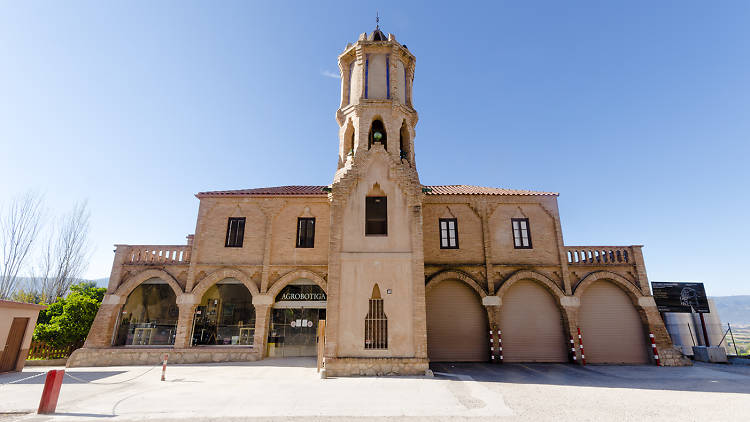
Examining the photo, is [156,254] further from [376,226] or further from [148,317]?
[376,226]

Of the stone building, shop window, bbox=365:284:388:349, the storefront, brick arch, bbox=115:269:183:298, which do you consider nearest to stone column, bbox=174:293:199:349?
the stone building

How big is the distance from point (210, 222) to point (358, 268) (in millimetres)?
10201

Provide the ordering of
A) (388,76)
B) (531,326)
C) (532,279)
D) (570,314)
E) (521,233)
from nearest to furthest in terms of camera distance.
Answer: (388,76), (570,314), (531,326), (532,279), (521,233)

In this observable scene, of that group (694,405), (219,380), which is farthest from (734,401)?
(219,380)

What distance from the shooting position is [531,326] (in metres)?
17.6

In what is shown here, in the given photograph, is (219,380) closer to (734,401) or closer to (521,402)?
(521,402)

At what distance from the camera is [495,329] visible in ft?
56.0

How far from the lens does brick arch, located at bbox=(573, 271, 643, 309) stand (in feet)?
57.4

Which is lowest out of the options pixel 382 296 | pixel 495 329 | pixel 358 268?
pixel 495 329

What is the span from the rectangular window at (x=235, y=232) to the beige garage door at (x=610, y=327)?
19.0 m

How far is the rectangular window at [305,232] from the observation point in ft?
60.4

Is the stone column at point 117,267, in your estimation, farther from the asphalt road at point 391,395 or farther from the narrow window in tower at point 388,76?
the narrow window in tower at point 388,76

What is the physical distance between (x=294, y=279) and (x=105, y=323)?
982 centimetres

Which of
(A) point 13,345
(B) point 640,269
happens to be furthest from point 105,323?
(B) point 640,269
